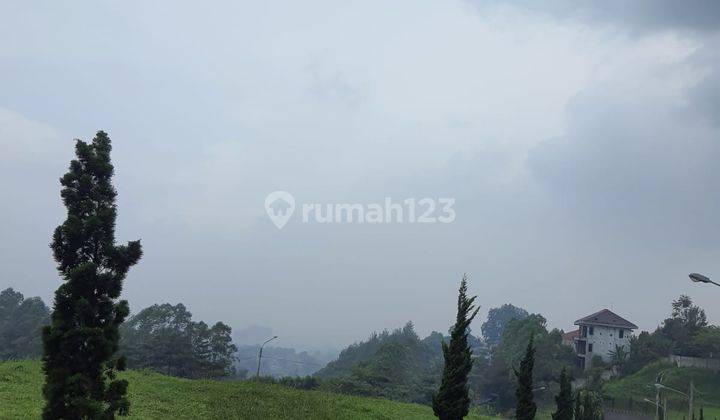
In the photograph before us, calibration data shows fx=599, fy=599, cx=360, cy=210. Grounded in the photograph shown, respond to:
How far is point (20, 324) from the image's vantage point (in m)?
105

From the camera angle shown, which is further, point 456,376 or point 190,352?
point 190,352

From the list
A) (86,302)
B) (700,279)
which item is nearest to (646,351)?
(700,279)

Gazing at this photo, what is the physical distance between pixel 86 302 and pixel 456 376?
51.4 ft

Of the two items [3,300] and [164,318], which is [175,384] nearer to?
[164,318]

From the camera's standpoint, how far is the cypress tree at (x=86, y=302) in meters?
17.3

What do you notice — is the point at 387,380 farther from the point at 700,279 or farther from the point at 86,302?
the point at 700,279

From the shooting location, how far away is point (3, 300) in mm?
122188

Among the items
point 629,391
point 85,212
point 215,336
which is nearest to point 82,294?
point 85,212

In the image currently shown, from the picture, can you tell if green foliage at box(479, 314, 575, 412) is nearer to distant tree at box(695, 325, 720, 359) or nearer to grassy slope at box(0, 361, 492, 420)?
distant tree at box(695, 325, 720, 359)

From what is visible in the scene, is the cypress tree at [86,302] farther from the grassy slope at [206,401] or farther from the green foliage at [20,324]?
the green foliage at [20,324]

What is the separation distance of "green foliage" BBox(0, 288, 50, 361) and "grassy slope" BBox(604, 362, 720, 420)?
80310 mm

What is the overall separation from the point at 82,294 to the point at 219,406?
1957 centimetres

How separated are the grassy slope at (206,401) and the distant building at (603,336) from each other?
62762mm

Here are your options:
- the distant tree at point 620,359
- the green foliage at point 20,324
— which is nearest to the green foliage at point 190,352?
the green foliage at point 20,324
